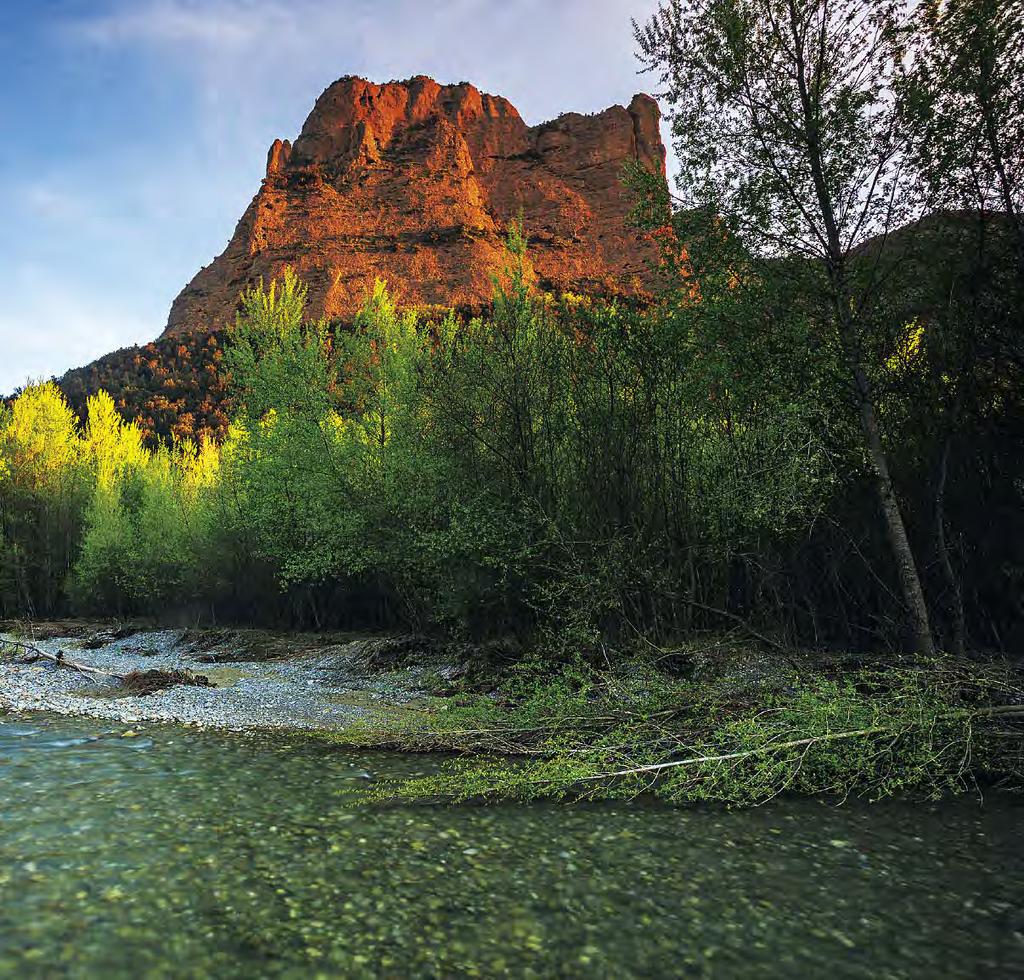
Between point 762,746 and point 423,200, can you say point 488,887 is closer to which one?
point 762,746

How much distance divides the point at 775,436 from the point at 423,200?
119 metres

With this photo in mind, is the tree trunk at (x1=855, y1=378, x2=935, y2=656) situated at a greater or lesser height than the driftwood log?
greater

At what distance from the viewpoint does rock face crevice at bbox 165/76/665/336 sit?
107m

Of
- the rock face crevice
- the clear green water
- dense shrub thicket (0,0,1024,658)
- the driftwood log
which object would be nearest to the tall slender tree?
dense shrub thicket (0,0,1024,658)

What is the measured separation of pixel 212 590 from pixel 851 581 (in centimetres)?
2546

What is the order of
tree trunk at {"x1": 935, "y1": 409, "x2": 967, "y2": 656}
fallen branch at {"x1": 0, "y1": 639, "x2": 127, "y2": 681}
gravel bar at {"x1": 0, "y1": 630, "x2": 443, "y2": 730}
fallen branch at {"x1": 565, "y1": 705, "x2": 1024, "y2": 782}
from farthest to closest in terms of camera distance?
fallen branch at {"x1": 0, "y1": 639, "x2": 127, "y2": 681} → gravel bar at {"x1": 0, "y1": 630, "x2": 443, "y2": 730} → tree trunk at {"x1": 935, "y1": 409, "x2": 967, "y2": 656} → fallen branch at {"x1": 565, "y1": 705, "x2": 1024, "y2": 782}

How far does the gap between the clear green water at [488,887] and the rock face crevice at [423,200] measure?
92690 mm

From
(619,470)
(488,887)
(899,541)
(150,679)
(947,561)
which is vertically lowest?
(150,679)

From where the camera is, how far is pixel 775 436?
33.2 feet

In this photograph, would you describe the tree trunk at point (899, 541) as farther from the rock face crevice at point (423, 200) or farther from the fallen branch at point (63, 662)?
the rock face crevice at point (423, 200)

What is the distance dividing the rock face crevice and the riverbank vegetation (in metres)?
84.0

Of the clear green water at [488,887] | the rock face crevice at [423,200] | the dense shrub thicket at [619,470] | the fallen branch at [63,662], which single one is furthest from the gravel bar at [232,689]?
the rock face crevice at [423,200]

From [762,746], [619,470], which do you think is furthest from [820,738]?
[619,470]

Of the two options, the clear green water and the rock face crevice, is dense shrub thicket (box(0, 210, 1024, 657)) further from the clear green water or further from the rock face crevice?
the rock face crevice
